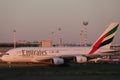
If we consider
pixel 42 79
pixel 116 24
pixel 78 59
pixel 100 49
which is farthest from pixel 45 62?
pixel 42 79

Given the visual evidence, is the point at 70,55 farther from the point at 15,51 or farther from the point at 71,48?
the point at 15,51

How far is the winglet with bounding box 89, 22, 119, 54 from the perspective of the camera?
180 feet

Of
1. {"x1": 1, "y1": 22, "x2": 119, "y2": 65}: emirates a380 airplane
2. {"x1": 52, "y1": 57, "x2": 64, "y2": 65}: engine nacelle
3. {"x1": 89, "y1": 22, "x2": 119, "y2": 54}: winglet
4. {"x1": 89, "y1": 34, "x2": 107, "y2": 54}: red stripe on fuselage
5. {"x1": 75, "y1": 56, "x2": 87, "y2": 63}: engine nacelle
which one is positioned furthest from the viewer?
{"x1": 89, "y1": 22, "x2": 119, "y2": 54}: winglet

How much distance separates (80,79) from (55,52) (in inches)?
1058

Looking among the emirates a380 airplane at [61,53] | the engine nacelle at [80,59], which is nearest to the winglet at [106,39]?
the emirates a380 airplane at [61,53]

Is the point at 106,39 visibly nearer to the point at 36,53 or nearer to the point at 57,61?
the point at 57,61

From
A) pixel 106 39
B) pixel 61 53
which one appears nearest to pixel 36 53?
pixel 61 53

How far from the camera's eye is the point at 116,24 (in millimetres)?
56438

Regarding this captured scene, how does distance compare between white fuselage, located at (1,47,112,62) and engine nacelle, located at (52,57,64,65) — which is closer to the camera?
engine nacelle, located at (52,57,64,65)

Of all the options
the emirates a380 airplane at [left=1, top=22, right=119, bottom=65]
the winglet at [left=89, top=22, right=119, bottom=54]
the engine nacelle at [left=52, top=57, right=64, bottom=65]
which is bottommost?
the engine nacelle at [left=52, top=57, right=64, bottom=65]

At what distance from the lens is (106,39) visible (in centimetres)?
5544

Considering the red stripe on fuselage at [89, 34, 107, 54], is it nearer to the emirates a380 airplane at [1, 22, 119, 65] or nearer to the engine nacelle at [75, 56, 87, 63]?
the emirates a380 airplane at [1, 22, 119, 65]

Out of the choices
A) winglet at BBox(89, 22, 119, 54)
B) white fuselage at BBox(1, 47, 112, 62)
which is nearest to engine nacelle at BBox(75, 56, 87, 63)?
white fuselage at BBox(1, 47, 112, 62)

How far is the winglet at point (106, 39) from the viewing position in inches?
2158
